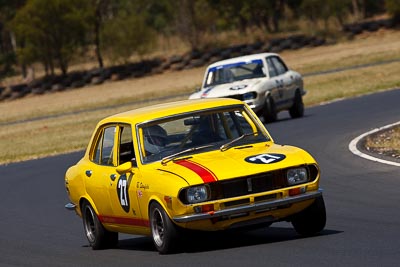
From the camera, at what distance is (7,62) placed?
76250 millimetres

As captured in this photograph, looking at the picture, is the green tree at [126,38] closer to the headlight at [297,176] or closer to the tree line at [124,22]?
the tree line at [124,22]

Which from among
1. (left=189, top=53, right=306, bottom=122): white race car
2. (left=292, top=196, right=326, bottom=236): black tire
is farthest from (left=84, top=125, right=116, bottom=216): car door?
(left=189, top=53, right=306, bottom=122): white race car

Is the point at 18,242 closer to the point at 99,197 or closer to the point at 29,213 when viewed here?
the point at 99,197

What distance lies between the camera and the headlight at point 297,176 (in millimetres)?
9328

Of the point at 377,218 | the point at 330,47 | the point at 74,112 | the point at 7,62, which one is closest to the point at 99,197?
the point at 377,218

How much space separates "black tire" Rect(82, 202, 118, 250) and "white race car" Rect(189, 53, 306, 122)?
13.6m

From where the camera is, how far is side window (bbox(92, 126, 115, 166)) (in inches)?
422

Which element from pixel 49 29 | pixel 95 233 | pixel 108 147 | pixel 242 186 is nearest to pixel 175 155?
pixel 242 186

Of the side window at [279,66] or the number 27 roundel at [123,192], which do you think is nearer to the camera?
the number 27 roundel at [123,192]

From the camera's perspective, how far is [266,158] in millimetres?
9398

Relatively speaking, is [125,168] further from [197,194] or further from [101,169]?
[197,194]

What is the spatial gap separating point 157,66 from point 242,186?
177ft

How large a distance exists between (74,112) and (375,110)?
21.1m

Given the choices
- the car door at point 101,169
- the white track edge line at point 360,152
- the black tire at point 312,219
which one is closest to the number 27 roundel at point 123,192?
the car door at point 101,169
